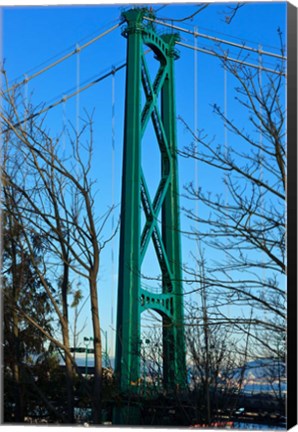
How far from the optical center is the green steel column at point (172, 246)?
14.5 ft

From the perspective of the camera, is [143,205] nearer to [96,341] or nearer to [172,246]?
[172,246]

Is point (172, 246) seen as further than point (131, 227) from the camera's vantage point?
No

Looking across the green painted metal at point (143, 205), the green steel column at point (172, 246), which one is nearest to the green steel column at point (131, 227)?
→ the green painted metal at point (143, 205)

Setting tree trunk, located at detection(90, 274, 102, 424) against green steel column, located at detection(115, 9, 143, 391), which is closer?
tree trunk, located at detection(90, 274, 102, 424)

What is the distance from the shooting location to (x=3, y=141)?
4816 mm

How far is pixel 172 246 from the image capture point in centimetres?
566

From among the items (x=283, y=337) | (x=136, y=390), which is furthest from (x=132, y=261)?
(x=283, y=337)

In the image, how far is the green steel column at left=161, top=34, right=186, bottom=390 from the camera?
443 centimetres

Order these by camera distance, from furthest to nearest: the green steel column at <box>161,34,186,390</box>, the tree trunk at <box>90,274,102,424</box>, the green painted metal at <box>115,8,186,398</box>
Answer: the green painted metal at <box>115,8,186,398</box> < the green steel column at <box>161,34,186,390</box> < the tree trunk at <box>90,274,102,424</box>

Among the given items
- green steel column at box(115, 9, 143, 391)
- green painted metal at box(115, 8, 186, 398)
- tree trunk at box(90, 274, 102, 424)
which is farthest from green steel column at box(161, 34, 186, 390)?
tree trunk at box(90, 274, 102, 424)

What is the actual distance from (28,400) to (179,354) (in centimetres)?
100

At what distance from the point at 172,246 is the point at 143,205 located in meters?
0.52

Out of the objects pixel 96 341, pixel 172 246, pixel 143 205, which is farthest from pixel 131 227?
pixel 96 341

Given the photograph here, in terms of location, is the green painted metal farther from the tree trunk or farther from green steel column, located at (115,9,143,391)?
the tree trunk
